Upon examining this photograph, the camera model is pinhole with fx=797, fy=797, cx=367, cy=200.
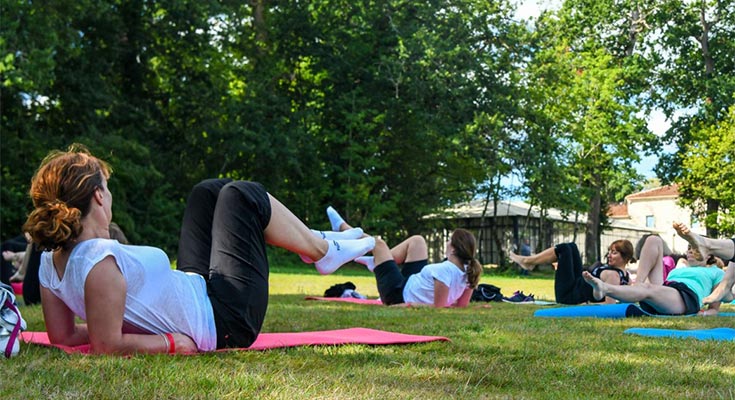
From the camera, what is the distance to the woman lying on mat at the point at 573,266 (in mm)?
9105

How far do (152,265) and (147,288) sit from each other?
12 centimetres

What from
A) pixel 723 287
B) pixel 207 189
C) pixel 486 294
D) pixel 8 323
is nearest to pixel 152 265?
pixel 207 189

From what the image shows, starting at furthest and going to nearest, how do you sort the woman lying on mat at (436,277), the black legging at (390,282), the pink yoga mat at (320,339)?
the black legging at (390,282) < the woman lying on mat at (436,277) < the pink yoga mat at (320,339)

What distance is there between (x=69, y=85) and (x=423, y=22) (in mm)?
11356

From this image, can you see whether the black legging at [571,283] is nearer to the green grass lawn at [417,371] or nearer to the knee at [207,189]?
the green grass lawn at [417,371]

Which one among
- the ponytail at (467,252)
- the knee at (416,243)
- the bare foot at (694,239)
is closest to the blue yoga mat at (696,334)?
the bare foot at (694,239)

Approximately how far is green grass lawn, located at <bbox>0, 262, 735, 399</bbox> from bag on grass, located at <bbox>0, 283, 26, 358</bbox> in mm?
103

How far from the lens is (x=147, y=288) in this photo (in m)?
3.75

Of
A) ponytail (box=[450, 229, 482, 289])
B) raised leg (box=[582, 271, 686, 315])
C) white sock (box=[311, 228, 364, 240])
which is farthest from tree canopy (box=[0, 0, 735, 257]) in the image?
raised leg (box=[582, 271, 686, 315])

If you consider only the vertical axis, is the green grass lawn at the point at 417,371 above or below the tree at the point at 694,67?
below

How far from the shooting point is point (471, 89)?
25344 millimetres

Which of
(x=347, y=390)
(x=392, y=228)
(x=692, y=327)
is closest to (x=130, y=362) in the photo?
(x=347, y=390)

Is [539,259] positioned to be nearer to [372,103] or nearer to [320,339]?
[320,339]

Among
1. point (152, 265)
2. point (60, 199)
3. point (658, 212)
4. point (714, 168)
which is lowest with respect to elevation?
point (152, 265)
